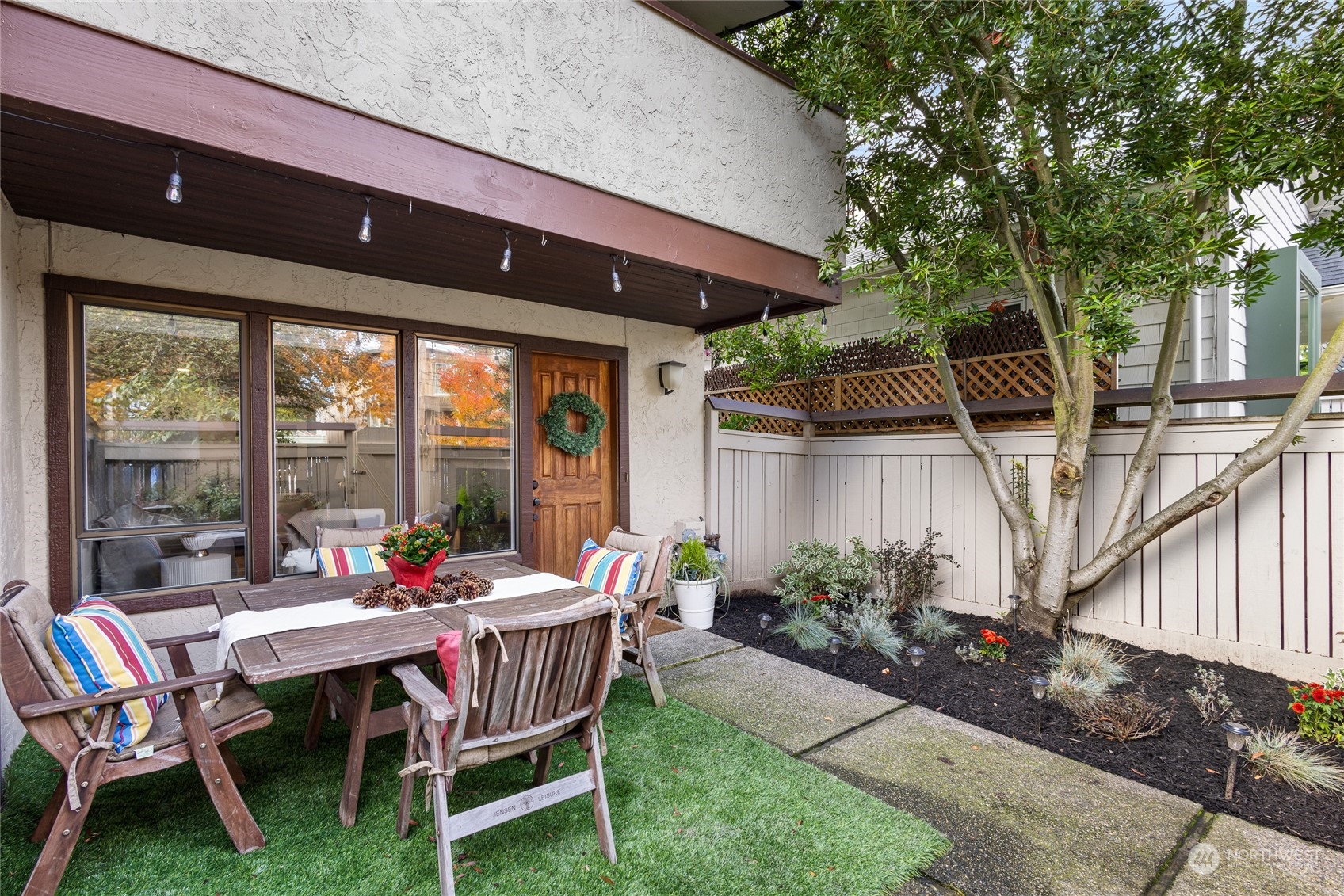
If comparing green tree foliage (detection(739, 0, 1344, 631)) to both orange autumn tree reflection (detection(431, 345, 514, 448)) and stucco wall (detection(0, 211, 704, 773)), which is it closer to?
stucco wall (detection(0, 211, 704, 773))

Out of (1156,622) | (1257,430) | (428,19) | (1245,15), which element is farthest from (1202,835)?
(428,19)

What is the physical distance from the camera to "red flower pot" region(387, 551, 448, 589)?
300 centimetres

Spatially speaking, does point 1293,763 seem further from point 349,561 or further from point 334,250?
point 334,250

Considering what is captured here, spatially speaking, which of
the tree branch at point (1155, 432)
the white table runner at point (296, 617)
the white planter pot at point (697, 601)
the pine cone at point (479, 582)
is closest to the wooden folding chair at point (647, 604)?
the white table runner at point (296, 617)

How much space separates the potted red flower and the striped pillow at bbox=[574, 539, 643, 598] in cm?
92

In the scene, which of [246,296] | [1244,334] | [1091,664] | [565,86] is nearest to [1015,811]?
[1091,664]

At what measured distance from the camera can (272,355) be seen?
3912mm

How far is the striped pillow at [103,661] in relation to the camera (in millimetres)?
1985

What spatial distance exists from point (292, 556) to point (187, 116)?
2.72 m

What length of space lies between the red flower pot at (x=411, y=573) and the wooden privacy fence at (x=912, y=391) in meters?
3.65

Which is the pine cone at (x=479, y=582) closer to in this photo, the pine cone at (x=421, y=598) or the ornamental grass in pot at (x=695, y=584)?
the pine cone at (x=421, y=598)

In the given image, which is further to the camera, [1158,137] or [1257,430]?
[1257,430]

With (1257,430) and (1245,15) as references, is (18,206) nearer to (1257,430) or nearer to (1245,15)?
(1245,15)

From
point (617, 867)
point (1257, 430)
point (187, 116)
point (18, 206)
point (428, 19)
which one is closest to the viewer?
point (617, 867)
